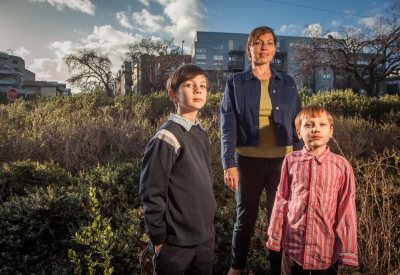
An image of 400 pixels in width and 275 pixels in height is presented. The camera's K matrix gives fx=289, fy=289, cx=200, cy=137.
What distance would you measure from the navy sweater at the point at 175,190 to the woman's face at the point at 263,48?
3.13ft

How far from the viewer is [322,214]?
1.59m

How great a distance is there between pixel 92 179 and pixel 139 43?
101 feet

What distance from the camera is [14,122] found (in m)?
7.41

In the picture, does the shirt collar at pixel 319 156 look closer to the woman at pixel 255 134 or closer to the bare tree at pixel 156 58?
the woman at pixel 255 134

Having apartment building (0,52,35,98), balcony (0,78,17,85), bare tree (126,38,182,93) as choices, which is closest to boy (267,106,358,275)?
bare tree (126,38,182,93)

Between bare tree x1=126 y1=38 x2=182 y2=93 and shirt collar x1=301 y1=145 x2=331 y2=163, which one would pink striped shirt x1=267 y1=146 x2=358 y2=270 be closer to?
shirt collar x1=301 y1=145 x2=331 y2=163

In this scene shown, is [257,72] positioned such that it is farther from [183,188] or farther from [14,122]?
[14,122]

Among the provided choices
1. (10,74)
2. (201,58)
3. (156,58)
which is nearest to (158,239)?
(156,58)

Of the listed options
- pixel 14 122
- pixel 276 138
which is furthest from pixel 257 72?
pixel 14 122

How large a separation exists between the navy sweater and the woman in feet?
1.98

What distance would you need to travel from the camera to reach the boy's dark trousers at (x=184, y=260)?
1.48 metres

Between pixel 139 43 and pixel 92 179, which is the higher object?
pixel 139 43

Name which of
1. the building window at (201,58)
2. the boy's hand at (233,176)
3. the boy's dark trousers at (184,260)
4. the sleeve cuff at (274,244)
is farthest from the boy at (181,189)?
the building window at (201,58)

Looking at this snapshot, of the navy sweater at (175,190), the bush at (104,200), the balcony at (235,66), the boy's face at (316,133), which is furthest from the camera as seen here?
the balcony at (235,66)
